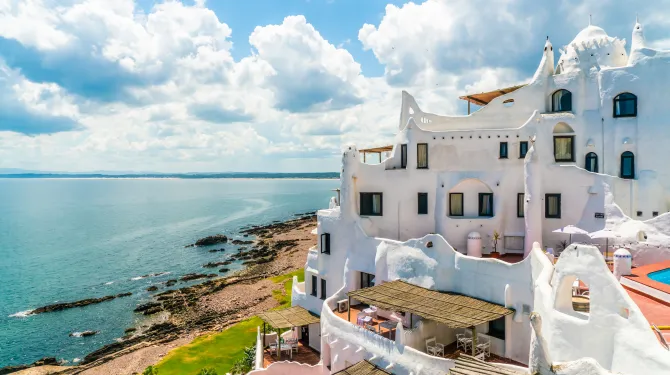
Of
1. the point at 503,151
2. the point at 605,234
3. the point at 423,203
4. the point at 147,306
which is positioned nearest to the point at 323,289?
the point at 423,203

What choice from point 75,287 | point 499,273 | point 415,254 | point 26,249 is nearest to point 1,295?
point 75,287

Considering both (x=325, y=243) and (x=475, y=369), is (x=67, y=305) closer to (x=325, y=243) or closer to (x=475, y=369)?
(x=325, y=243)

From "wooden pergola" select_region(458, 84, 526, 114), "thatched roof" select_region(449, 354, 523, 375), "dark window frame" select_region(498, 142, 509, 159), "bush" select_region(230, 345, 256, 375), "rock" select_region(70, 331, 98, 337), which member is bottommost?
"rock" select_region(70, 331, 98, 337)

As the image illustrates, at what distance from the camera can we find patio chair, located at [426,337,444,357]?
21.0 meters

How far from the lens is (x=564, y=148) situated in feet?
93.2

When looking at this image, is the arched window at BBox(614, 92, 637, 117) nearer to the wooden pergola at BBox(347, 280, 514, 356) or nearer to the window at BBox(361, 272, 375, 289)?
the wooden pergola at BBox(347, 280, 514, 356)

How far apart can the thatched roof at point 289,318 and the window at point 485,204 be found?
13197 millimetres

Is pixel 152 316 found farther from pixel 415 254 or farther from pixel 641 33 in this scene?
pixel 641 33

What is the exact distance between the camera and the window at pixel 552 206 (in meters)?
27.6

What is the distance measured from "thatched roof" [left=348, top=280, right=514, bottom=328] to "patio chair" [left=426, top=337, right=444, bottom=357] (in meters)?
1.77

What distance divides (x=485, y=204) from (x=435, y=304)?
1004 cm

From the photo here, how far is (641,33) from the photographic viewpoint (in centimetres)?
2666

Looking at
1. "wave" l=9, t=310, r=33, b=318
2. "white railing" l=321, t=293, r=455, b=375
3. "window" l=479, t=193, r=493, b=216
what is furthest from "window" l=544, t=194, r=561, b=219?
"wave" l=9, t=310, r=33, b=318

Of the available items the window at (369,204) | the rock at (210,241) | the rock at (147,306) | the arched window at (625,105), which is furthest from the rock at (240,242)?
the arched window at (625,105)
